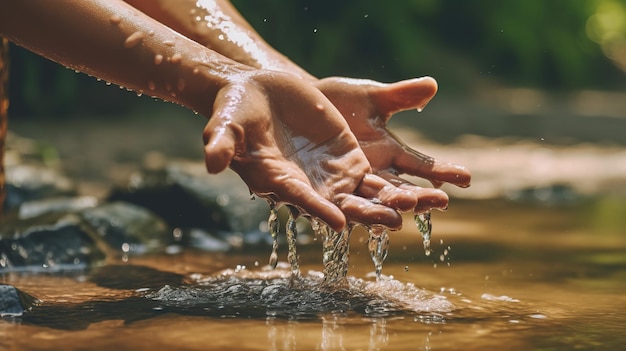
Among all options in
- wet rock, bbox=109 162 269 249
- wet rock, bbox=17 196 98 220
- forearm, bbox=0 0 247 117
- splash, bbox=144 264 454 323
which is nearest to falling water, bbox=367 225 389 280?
splash, bbox=144 264 454 323

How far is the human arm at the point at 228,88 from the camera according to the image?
298 centimetres

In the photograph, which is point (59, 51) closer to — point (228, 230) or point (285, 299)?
point (285, 299)

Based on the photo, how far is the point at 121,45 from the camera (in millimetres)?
3139

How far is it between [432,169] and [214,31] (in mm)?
1134

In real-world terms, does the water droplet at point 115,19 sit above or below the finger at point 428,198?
above

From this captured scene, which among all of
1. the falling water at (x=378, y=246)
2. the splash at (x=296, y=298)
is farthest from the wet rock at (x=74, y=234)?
the falling water at (x=378, y=246)

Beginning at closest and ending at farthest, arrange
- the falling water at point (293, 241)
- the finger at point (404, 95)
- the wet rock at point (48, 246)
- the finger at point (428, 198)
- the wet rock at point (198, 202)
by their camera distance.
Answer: the finger at point (428, 198) < the falling water at point (293, 241) < the finger at point (404, 95) < the wet rock at point (48, 246) < the wet rock at point (198, 202)

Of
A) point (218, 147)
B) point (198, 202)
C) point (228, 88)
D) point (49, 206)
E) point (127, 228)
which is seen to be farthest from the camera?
point (198, 202)

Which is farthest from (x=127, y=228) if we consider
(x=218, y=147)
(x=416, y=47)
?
(x=416, y=47)

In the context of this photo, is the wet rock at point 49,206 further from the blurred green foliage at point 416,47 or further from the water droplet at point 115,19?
the blurred green foliage at point 416,47

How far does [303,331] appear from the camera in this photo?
287cm

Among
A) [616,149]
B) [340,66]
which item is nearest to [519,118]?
[616,149]

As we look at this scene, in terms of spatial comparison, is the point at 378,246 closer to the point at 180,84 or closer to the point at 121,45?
the point at 180,84

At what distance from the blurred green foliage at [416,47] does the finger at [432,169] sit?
5.47 m
